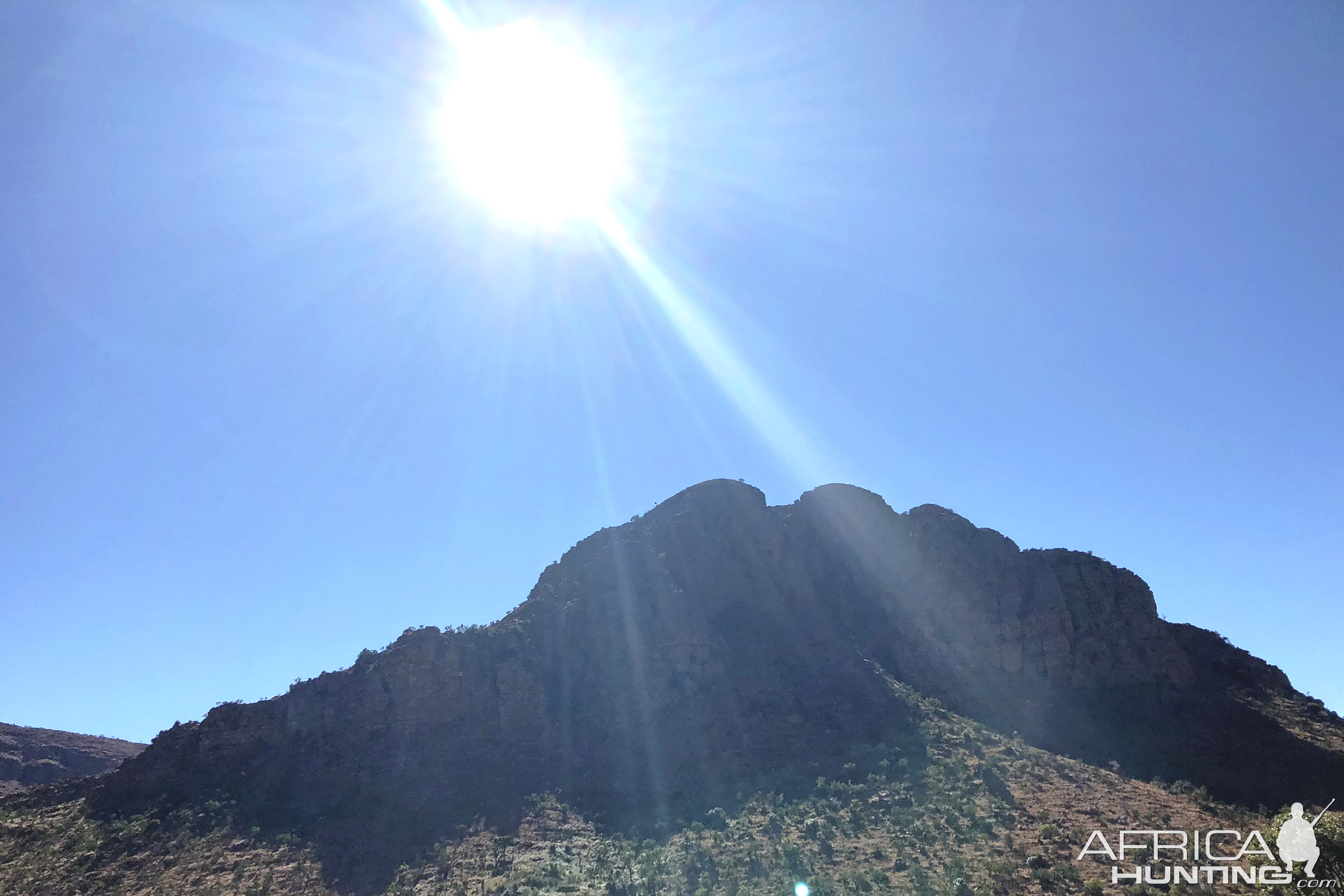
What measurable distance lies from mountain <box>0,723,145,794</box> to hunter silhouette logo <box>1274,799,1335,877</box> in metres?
77.4

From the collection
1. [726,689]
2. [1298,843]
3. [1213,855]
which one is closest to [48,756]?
[726,689]

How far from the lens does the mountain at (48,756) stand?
62062 millimetres

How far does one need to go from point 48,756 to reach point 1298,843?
299 feet

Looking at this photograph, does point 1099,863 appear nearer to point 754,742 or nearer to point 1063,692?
point 754,742

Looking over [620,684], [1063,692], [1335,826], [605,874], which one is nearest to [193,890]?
[605,874]

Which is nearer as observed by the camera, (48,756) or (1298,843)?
(1298,843)

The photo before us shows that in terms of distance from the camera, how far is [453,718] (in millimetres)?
43250

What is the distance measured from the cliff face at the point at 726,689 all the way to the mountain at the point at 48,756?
35.7m

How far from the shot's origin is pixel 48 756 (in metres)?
66.3

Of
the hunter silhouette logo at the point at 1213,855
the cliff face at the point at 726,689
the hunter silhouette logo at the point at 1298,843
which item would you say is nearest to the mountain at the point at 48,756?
the cliff face at the point at 726,689

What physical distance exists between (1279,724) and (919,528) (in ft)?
86.1

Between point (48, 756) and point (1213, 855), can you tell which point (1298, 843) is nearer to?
Answer: point (1213, 855)

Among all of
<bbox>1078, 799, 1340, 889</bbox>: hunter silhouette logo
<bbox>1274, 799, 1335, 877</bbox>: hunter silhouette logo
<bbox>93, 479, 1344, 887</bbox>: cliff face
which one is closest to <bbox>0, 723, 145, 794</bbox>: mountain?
<bbox>93, 479, 1344, 887</bbox>: cliff face

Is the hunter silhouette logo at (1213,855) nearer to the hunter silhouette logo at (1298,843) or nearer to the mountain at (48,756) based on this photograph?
the hunter silhouette logo at (1298,843)
